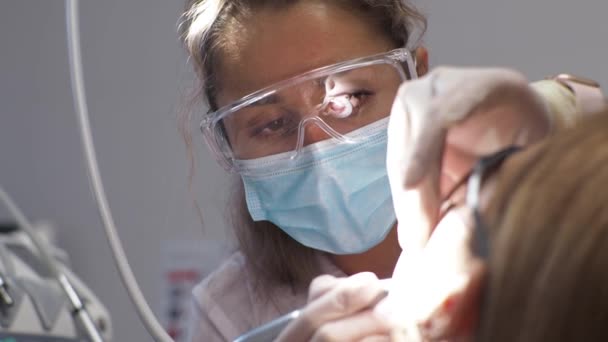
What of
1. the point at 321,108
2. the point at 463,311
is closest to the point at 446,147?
the point at 463,311

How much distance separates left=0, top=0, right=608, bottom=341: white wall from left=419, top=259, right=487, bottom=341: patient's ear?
170 cm

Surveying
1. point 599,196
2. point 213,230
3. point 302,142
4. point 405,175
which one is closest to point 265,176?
point 302,142

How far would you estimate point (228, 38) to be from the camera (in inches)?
54.9

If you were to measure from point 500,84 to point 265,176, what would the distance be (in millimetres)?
668

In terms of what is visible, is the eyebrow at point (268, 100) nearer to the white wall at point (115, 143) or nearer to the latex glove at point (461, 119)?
the latex glove at point (461, 119)

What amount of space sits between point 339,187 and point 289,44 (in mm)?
229

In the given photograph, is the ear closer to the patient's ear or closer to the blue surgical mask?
the blue surgical mask

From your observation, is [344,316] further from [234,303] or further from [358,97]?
[234,303]

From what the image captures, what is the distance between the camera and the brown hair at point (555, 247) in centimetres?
52

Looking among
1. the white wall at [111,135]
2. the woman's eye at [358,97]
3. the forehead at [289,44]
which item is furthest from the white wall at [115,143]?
the woman's eye at [358,97]

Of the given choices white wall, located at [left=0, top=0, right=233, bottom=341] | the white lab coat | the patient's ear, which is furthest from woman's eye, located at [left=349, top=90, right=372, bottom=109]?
white wall, located at [left=0, top=0, right=233, bottom=341]

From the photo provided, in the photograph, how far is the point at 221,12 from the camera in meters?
1.42

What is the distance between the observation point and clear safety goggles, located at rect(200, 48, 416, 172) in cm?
125

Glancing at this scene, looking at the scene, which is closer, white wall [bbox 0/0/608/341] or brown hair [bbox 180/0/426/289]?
brown hair [bbox 180/0/426/289]
